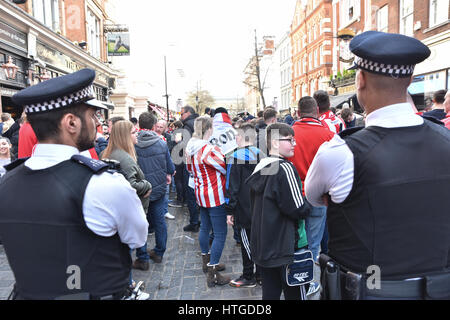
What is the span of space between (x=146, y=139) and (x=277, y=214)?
2.77 meters

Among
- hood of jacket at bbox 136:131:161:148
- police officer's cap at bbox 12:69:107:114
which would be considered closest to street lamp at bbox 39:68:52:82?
hood of jacket at bbox 136:131:161:148

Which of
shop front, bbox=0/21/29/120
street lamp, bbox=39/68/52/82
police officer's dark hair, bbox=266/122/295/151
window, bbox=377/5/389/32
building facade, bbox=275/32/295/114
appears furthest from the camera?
building facade, bbox=275/32/295/114

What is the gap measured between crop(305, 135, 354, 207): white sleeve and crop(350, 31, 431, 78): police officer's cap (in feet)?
1.33

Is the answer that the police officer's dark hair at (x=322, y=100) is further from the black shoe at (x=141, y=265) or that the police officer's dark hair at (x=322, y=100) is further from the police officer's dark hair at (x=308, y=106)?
the black shoe at (x=141, y=265)

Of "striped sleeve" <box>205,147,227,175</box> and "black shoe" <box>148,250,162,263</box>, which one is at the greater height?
"striped sleeve" <box>205,147,227,175</box>

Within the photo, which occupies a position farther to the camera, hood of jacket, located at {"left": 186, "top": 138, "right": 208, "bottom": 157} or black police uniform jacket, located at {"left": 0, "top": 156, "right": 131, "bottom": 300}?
hood of jacket, located at {"left": 186, "top": 138, "right": 208, "bottom": 157}

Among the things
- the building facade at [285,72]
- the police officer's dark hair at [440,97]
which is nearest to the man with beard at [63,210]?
the police officer's dark hair at [440,97]

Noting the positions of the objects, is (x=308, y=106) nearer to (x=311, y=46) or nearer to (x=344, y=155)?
(x=344, y=155)

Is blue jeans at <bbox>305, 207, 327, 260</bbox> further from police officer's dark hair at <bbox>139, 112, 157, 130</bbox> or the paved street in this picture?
police officer's dark hair at <bbox>139, 112, 157, 130</bbox>

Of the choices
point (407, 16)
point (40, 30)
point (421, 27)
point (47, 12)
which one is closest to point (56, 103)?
point (40, 30)

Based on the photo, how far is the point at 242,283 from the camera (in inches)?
158

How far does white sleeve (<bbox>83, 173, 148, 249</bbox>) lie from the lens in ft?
4.95

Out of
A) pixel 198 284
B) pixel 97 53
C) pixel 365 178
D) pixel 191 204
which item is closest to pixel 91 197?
pixel 365 178

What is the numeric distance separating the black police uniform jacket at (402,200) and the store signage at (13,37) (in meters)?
12.3
